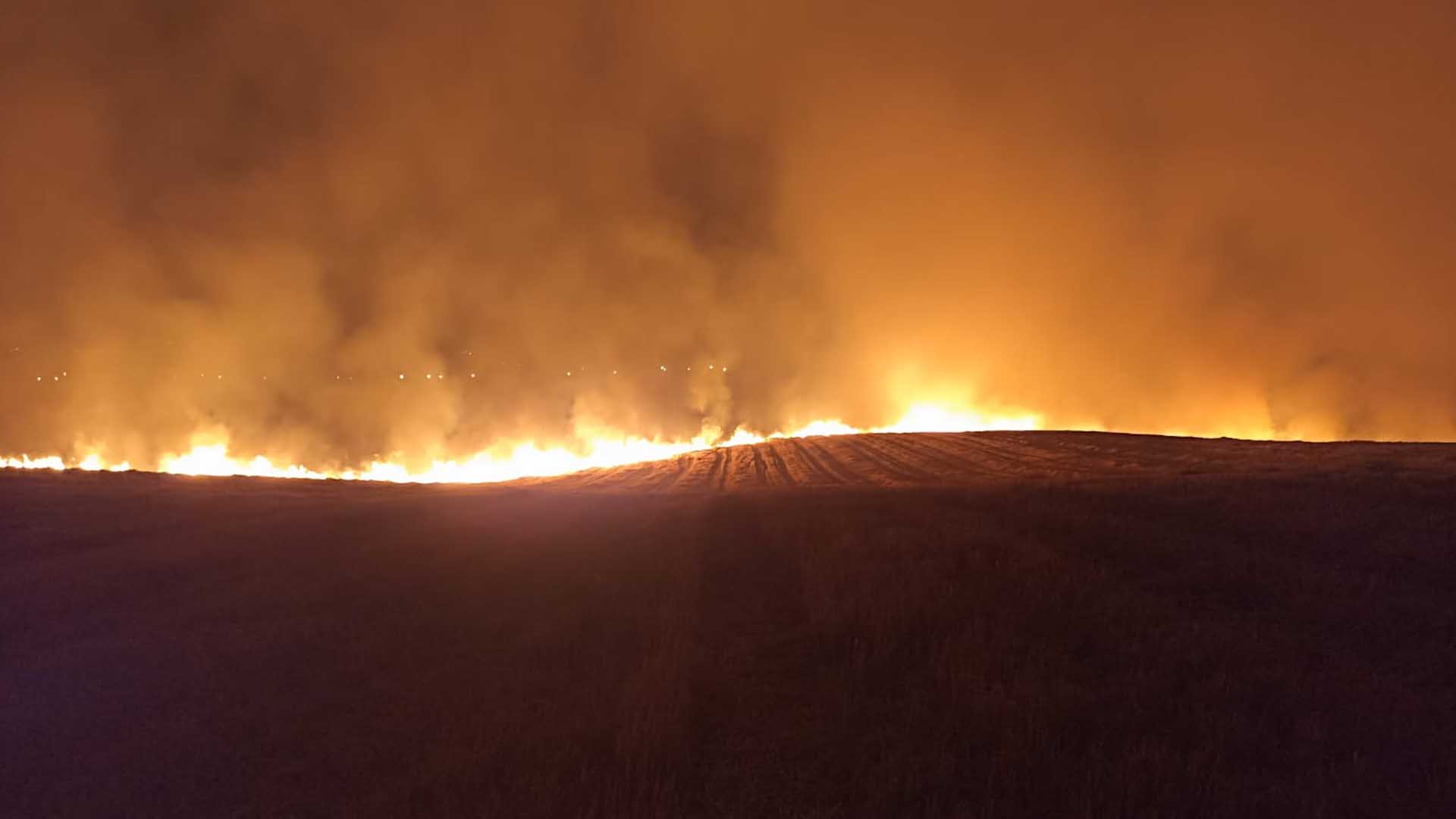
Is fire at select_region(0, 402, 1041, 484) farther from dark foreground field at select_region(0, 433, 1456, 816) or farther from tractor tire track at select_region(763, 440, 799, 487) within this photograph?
dark foreground field at select_region(0, 433, 1456, 816)

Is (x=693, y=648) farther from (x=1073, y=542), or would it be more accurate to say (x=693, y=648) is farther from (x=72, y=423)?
(x=72, y=423)

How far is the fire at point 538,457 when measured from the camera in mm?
45188

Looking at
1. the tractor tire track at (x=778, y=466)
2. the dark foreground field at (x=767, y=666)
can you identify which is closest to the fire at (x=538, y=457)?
the tractor tire track at (x=778, y=466)

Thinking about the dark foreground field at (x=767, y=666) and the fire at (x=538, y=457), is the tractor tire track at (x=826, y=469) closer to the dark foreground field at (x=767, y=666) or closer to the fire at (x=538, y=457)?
the fire at (x=538, y=457)

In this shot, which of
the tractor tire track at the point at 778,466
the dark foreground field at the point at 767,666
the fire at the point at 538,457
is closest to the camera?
the dark foreground field at the point at 767,666

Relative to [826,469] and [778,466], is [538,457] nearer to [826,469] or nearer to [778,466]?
[778,466]

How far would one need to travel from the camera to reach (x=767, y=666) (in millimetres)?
7586

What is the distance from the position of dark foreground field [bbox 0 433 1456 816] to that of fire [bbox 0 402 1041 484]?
27825 millimetres

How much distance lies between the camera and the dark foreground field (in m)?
5.46

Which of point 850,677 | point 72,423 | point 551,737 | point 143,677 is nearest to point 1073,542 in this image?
point 850,677

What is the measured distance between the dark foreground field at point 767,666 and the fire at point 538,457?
91.3 feet

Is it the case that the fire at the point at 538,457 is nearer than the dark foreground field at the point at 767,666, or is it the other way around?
the dark foreground field at the point at 767,666

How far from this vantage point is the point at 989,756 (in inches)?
223

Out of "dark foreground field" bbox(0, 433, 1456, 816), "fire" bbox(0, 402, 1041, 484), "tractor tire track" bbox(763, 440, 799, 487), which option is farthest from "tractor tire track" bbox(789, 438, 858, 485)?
"dark foreground field" bbox(0, 433, 1456, 816)
